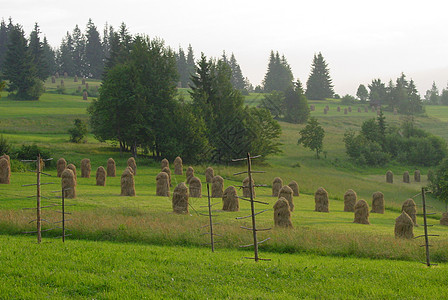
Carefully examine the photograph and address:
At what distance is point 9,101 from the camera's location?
8219 centimetres

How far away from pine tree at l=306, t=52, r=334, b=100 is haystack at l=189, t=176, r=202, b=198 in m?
118

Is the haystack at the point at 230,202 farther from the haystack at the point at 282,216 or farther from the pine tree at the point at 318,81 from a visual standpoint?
the pine tree at the point at 318,81

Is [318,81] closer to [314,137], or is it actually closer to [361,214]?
[314,137]

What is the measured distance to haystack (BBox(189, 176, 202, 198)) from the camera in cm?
3108

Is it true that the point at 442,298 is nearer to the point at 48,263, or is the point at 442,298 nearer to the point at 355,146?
the point at 48,263

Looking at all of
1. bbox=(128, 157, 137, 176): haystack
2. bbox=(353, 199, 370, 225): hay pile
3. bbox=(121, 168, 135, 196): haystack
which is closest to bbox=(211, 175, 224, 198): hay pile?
bbox=(121, 168, 135, 196): haystack

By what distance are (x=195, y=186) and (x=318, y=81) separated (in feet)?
395

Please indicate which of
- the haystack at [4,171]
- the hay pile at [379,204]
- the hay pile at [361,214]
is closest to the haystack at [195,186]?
the hay pile at [361,214]

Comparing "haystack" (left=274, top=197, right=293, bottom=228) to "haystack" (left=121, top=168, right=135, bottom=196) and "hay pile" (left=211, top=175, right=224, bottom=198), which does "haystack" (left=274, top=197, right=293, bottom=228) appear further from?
"haystack" (left=121, top=168, right=135, bottom=196)

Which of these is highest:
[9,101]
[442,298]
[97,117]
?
[9,101]

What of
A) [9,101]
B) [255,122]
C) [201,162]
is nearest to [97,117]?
[201,162]

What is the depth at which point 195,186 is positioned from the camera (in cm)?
3105

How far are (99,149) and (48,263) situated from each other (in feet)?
139

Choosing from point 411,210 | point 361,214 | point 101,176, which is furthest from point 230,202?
point 411,210
